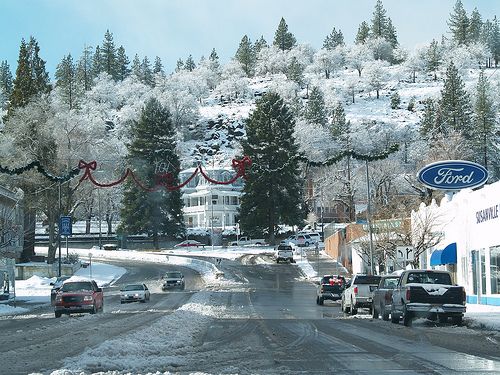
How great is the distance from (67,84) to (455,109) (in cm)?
9376

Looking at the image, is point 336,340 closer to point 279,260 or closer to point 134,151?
Answer: point 279,260

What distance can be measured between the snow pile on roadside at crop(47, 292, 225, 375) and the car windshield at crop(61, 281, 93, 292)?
14.1m

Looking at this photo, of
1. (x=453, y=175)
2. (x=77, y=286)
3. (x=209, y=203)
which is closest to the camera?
(x=77, y=286)

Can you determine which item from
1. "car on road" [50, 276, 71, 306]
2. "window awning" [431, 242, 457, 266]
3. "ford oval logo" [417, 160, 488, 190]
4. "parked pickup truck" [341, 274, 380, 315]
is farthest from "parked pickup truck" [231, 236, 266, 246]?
"parked pickup truck" [341, 274, 380, 315]

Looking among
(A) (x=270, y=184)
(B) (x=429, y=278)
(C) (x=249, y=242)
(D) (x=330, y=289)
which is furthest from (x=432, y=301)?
(C) (x=249, y=242)

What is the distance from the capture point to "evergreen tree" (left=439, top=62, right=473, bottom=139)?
115438mm

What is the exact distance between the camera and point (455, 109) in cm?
11669

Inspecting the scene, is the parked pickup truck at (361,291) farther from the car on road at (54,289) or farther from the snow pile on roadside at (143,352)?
the car on road at (54,289)

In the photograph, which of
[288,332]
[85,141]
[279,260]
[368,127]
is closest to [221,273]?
[279,260]

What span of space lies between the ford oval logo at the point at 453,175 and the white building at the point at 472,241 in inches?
28.8

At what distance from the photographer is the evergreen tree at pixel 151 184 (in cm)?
9981

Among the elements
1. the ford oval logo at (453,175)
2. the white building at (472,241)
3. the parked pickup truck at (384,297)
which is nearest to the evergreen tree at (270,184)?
the white building at (472,241)

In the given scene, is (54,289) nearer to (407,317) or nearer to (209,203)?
(407,317)

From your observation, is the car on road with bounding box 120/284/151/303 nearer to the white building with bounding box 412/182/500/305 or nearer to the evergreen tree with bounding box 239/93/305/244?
the white building with bounding box 412/182/500/305
